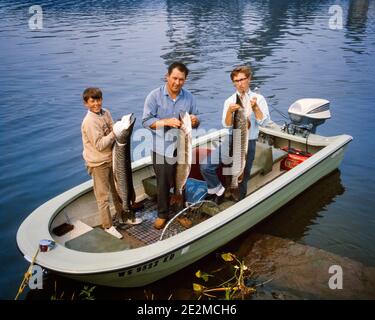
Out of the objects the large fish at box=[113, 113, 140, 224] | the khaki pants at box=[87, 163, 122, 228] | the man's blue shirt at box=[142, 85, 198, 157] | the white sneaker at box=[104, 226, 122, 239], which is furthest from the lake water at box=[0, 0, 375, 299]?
the man's blue shirt at box=[142, 85, 198, 157]

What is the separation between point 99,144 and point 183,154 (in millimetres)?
1123

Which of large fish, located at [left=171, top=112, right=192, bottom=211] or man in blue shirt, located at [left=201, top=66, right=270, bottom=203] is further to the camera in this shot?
man in blue shirt, located at [left=201, top=66, right=270, bottom=203]

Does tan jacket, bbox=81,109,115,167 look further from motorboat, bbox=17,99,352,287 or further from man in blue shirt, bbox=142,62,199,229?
motorboat, bbox=17,99,352,287

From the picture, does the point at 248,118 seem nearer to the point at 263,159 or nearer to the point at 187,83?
the point at 263,159

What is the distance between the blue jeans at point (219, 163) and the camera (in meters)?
5.64

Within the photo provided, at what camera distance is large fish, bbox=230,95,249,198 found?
4.93 m

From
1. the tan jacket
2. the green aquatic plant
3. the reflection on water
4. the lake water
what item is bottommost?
the reflection on water

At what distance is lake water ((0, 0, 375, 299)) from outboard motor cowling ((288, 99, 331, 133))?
1489 mm

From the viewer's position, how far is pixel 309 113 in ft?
26.8

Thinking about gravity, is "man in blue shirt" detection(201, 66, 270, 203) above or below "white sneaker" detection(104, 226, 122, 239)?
above

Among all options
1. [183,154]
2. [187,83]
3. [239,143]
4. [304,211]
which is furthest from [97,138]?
[187,83]

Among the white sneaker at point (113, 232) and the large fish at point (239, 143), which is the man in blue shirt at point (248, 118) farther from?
the white sneaker at point (113, 232)

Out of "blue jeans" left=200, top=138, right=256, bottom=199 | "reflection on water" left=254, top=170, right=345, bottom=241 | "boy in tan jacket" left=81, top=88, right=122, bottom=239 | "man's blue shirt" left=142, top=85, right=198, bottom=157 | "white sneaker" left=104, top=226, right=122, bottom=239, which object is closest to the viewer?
"boy in tan jacket" left=81, top=88, right=122, bottom=239
